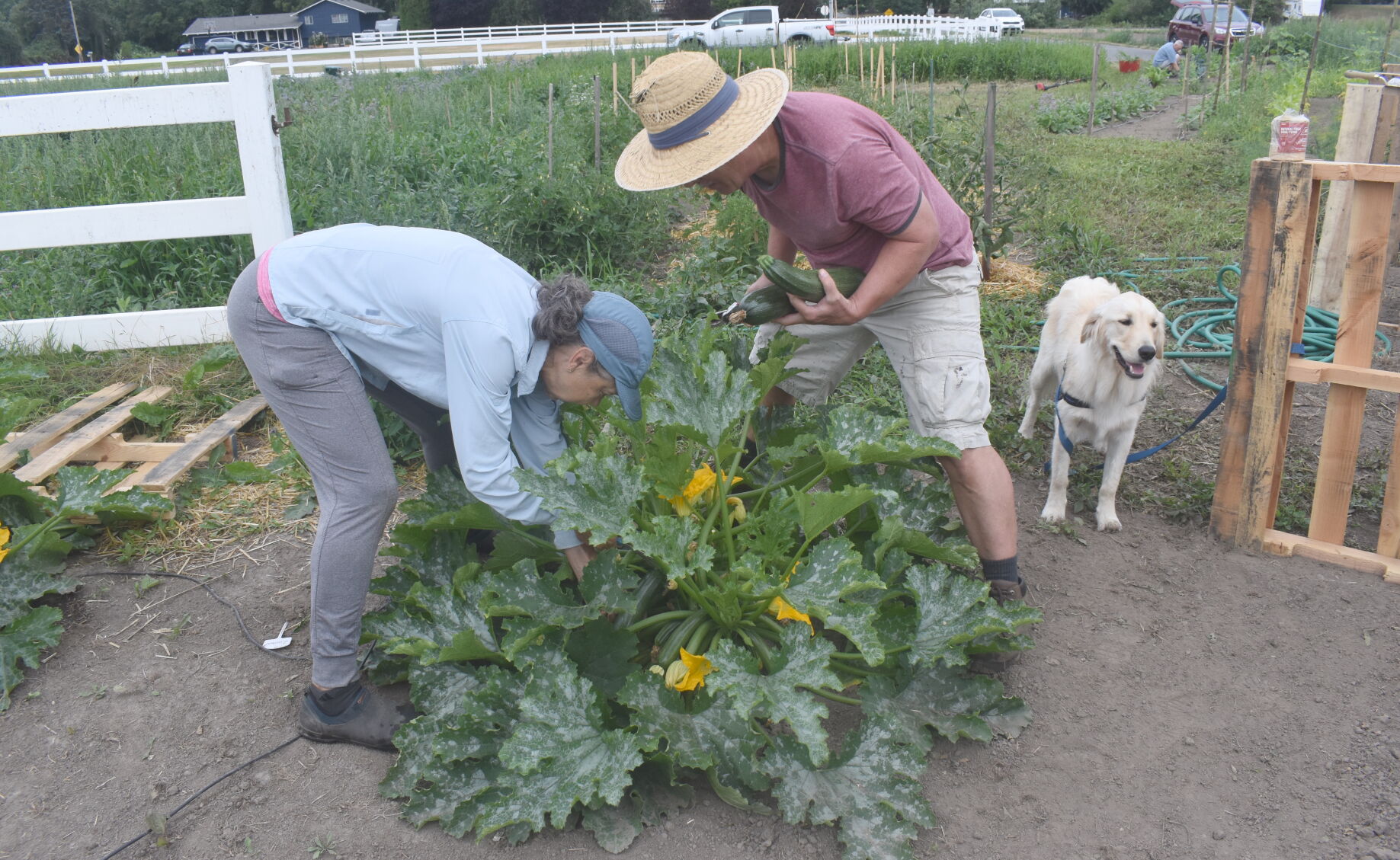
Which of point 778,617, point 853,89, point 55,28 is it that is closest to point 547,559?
point 778,617

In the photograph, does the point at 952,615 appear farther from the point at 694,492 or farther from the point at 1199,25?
the point at 1199,25

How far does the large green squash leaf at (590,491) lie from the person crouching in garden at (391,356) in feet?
0.27

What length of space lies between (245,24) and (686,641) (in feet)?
247

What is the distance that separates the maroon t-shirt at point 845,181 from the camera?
9.77ft

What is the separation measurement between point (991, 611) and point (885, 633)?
1.09 feet

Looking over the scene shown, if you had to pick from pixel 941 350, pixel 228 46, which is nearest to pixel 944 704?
pixel 941 350

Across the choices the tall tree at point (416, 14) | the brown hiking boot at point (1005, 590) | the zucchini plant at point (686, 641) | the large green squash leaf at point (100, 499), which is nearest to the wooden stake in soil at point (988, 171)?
the brown hiking boot at point (1005, 590)

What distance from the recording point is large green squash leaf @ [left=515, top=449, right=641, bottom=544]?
270cm

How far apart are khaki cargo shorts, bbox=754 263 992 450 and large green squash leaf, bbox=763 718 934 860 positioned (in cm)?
104

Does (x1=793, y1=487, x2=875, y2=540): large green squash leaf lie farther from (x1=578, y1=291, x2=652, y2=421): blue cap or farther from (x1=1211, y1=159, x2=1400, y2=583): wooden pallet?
(x1=1211, y1=159, x2=1400, y2=583): wooden pallet

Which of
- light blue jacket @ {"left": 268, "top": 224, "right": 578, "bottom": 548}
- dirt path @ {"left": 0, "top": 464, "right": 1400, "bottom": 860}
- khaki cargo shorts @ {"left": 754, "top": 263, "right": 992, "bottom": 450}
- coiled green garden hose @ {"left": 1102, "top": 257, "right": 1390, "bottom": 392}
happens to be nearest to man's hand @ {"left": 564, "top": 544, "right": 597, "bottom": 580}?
light blue jacket @ {"left": 268, "top": 224, "right": 578, "bottom": 548}

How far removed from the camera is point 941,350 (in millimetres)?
3383

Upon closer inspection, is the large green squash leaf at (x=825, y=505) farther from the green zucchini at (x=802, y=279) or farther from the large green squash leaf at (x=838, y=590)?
the green zucchini at (x=802, y=279)

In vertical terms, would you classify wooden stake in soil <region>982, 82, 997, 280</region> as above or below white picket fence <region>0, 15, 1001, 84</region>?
below
